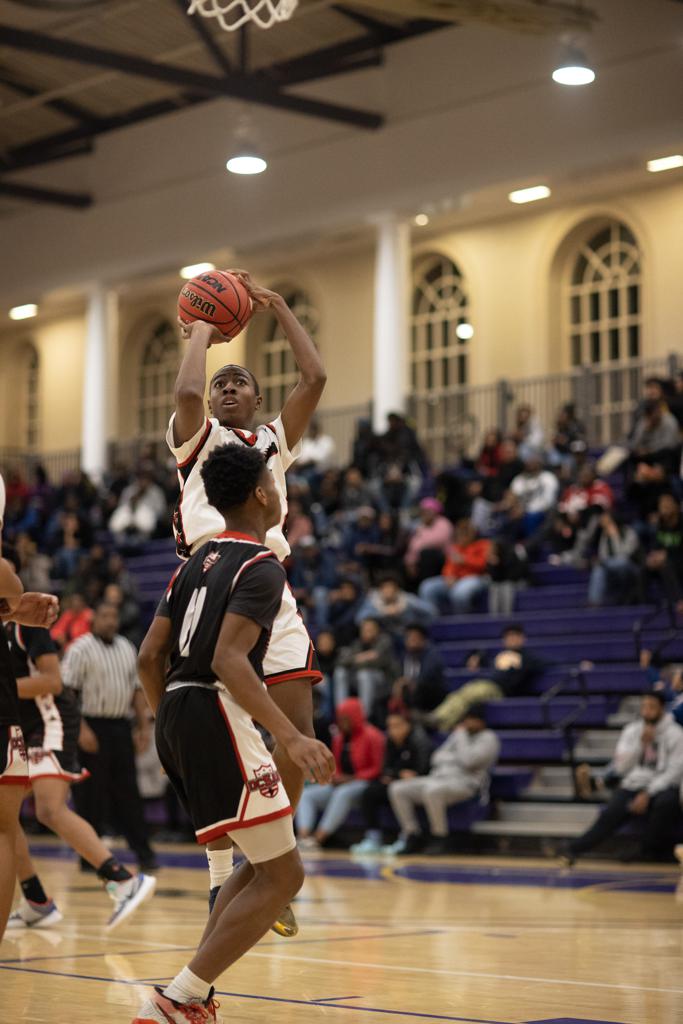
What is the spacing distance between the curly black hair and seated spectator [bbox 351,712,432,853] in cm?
994

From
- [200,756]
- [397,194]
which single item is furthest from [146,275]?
[200,756]

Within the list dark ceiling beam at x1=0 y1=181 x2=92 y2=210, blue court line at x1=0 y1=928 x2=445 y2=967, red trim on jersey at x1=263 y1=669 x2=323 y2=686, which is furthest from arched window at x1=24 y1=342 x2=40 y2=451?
red trim on jersey at x1=263 y1=669 x2=323 y2=686

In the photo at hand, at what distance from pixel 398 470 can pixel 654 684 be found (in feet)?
23.2

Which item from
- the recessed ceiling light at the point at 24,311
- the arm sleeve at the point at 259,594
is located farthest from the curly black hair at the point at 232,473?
the recessed ceiling light at the point at 24,311

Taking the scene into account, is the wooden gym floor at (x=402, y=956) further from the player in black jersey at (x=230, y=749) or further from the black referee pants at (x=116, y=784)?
the player in black jersey at (x=230, y=749)

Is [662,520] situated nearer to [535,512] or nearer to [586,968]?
[535,512]

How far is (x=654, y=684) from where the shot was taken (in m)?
13.7

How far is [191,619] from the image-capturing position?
474cm

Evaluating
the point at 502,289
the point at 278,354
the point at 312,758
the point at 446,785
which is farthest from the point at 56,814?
the point at 278,354

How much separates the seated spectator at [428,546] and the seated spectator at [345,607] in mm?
1038

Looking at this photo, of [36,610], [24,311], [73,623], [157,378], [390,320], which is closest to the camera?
[36,610]

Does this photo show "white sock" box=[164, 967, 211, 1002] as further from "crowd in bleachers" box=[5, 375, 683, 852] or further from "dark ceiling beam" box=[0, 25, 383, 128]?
"dark ceiling beam" box=[0, 25, 383, 128]

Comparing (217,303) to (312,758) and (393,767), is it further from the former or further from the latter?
(393,767)

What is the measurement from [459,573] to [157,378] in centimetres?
1403
